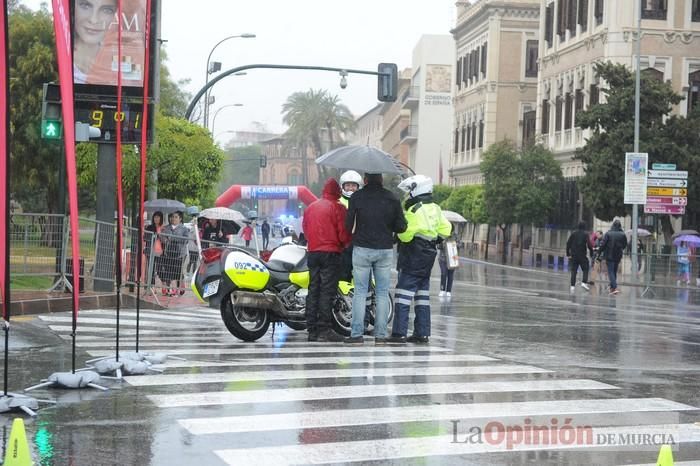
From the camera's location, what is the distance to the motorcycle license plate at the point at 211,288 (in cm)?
1219

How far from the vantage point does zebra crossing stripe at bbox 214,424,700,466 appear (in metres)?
6.32

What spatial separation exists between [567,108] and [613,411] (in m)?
47.8

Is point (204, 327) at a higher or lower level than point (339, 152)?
Result: lower

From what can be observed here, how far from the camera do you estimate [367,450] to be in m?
6.63

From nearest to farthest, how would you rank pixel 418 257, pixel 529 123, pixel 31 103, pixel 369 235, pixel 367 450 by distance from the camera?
1. pixel 367 450
2. pixel 369 235
3. pixel 418 257
4. pixel 31 103
5. pixel 529 123

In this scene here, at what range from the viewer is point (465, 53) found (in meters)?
78.6

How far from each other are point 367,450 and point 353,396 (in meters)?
1.93

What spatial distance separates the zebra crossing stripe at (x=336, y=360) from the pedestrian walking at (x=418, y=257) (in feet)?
3.82

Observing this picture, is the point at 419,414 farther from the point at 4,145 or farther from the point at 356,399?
the point at 4,145

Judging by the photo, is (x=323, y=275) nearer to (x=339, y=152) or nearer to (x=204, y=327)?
(x=339, y=152)

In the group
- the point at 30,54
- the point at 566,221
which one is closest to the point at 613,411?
the point at 30,54

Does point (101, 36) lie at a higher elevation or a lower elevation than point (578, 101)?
lower

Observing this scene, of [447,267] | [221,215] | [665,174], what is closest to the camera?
[447,267]

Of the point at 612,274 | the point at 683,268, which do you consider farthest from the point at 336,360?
the point at 683,268
